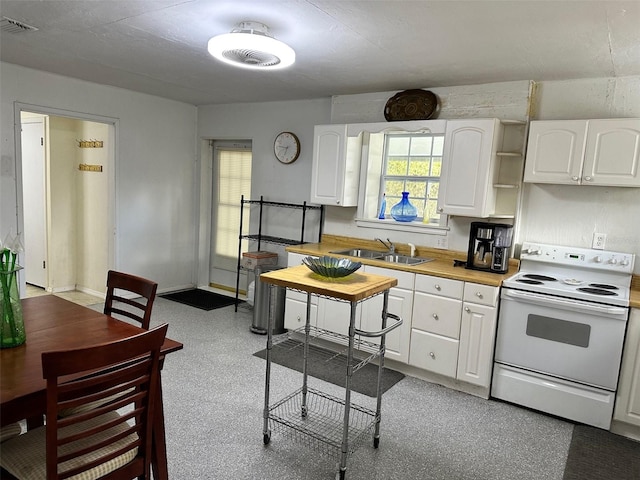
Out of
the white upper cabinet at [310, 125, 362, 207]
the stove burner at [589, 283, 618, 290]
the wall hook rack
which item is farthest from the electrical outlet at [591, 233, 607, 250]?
the wall hook rack

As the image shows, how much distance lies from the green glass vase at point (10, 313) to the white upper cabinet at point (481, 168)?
289cm

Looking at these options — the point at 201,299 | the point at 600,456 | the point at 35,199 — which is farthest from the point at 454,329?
the point at 35,199

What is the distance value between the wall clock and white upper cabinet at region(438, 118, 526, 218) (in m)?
1.78

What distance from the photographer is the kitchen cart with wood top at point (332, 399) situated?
7.11 ft

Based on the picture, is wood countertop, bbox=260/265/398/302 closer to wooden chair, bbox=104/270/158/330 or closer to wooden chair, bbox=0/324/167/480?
wooden chair, bbox=104/270/158/330

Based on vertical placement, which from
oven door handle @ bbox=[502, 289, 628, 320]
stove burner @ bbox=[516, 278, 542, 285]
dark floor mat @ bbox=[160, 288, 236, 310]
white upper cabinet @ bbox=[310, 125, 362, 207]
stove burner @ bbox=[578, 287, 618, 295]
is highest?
white upper cabinet @ bbox=[310, 125, 362, 207]

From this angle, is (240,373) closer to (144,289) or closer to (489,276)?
(144,289)

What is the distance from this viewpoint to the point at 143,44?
3010 mm

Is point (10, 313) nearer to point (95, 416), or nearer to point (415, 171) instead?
point (95, 416)

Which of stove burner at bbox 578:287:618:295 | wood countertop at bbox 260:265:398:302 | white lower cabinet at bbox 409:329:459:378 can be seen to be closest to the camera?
wood countertop at bbox 260:265:398:302

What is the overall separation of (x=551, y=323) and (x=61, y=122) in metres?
5.38

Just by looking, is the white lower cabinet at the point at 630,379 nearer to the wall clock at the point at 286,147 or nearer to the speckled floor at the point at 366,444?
the speckled floor at the point at 366,444

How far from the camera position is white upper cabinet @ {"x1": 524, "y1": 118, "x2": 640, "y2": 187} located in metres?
2.92

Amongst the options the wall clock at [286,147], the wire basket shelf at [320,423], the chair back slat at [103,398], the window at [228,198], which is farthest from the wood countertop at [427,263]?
the chair back slat at [103,398]
